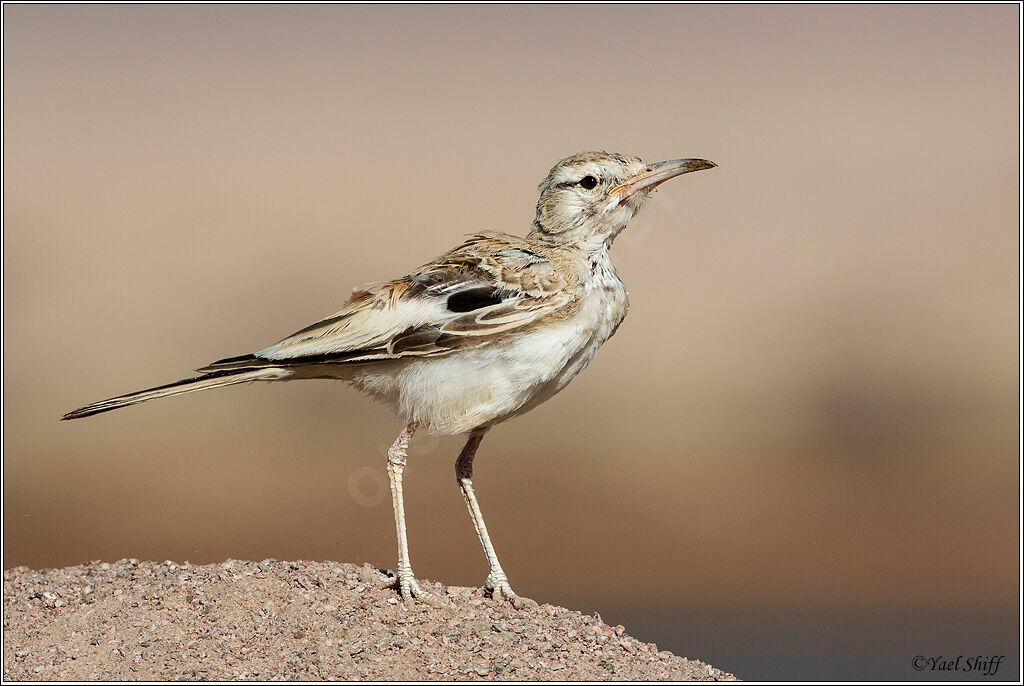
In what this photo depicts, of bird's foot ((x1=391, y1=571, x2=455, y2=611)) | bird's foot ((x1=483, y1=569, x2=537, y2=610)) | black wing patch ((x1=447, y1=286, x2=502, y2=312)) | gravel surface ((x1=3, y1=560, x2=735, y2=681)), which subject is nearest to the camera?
gravel surface ((x1=3, y1=560, x2=735, y2=681))

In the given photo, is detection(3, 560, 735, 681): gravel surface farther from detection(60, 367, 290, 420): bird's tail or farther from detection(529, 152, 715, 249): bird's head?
detection(529, 152, 715, 249): bird's head

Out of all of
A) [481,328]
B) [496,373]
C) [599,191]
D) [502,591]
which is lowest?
[502,591]

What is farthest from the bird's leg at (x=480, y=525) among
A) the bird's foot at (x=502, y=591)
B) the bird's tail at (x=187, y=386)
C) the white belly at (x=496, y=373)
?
the bird's tail at (x=187, y=386)

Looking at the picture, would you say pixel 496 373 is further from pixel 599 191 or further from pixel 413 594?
pixel 413 594

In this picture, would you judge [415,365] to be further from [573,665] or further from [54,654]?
[54,654]

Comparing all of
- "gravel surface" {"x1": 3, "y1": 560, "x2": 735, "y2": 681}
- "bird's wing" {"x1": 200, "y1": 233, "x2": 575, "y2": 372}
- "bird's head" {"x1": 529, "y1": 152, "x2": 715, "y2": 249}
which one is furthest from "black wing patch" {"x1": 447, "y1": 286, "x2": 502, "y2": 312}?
"gravel surface" {"x1": 3, "y1": 560, "x2": 735, "y2": 681}

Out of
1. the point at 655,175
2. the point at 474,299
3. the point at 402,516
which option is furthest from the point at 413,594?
the point at 655,175
